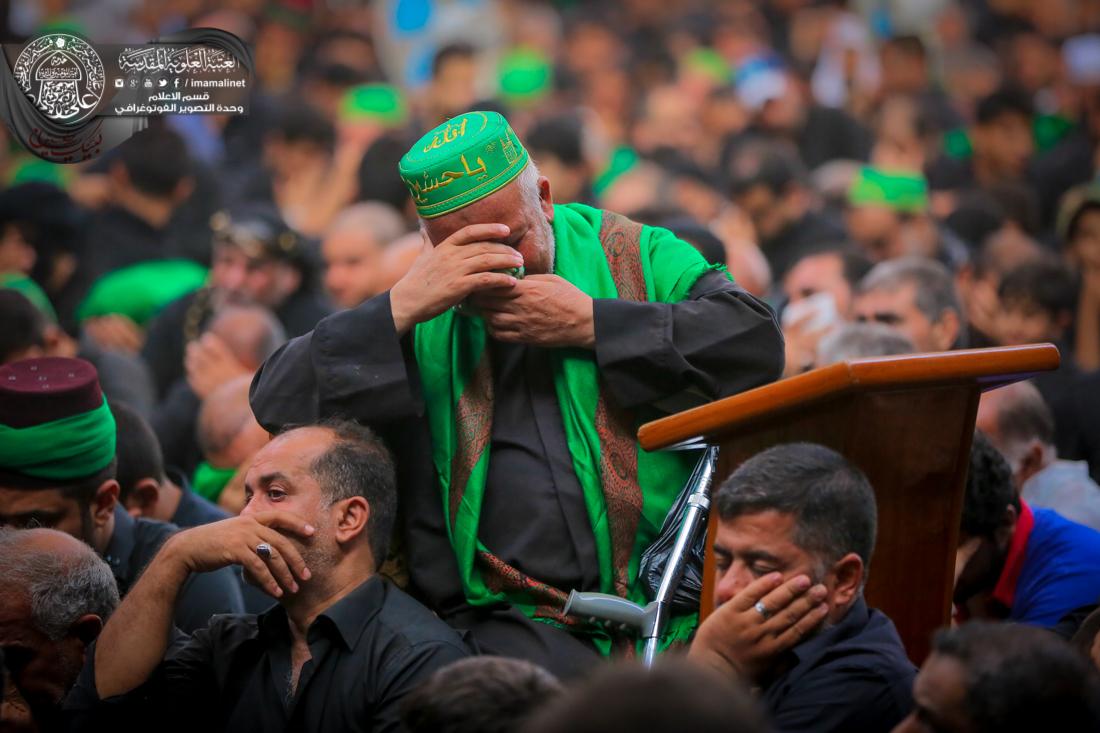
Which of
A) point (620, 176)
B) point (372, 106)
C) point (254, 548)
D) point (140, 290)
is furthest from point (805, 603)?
point (372, 106)

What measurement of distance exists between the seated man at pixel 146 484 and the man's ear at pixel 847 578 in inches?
91.6

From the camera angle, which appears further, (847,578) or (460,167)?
(460,167)

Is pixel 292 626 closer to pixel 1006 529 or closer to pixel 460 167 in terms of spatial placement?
pixel 460 167

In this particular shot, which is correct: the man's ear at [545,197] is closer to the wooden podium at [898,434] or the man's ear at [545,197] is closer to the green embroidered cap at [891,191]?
the wooden podium at [898,434]

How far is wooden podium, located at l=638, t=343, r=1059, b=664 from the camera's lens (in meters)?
3.49

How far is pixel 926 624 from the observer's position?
3.86 m

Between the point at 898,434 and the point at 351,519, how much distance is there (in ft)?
4.48

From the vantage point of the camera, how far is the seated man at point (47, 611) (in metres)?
3.96

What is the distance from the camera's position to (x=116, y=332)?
809 cm

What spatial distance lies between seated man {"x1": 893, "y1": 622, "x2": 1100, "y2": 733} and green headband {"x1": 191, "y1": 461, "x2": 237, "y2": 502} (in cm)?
354

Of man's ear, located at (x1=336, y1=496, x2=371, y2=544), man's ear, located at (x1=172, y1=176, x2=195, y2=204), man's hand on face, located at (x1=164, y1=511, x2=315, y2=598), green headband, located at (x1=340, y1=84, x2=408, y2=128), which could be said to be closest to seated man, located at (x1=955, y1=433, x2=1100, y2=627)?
man's ear, located at (x1=336, y1=496, x2=371, y2=544)

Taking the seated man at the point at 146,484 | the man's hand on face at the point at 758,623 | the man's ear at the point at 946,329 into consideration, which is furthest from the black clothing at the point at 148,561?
the man's ear at the point at 946,329

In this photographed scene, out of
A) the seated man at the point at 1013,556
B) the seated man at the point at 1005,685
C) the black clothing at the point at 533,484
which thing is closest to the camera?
the seated man at the point at 1005,685

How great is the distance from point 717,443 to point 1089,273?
5.35 metres
